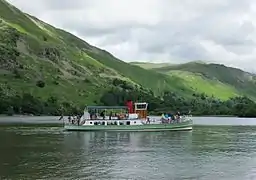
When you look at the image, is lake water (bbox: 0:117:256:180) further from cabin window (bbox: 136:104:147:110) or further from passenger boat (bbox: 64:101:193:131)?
A: cabin window (bbox: 136:104:147:110)

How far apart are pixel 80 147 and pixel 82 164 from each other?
2735cm

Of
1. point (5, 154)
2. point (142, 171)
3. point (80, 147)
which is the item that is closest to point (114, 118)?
point (80, 147)

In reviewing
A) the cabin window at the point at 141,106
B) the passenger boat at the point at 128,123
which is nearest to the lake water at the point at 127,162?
the passenger boat at the point at 128,123

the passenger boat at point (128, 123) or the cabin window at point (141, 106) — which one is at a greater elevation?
the cabin window at point (141, 106)

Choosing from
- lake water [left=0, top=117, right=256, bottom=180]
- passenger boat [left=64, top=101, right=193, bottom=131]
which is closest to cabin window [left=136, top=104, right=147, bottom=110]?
passenger boat [left=64, top=101, right=193, bottom=131]

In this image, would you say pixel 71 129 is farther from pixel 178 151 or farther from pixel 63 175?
pixel 63 175

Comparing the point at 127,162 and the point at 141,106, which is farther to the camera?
the point at 141,106

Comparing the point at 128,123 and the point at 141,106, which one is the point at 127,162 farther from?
the point at 141,106

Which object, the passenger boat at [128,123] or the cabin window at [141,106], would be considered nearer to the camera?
the passenger boat at [128,123]

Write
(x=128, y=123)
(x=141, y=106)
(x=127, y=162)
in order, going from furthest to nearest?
(x=141, y=106), (x=128, y=123), (x=127, y=162)

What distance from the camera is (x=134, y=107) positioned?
16000cm

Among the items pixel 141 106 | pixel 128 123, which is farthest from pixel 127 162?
pixel 141 106

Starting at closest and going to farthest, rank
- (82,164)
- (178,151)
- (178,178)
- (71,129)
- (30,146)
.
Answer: (178,178) → (82,164) → (178,151) → (30,146) → (71,129)

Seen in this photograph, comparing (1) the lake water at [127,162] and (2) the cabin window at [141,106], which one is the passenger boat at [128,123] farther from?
(1) the lake water at [127,162]
